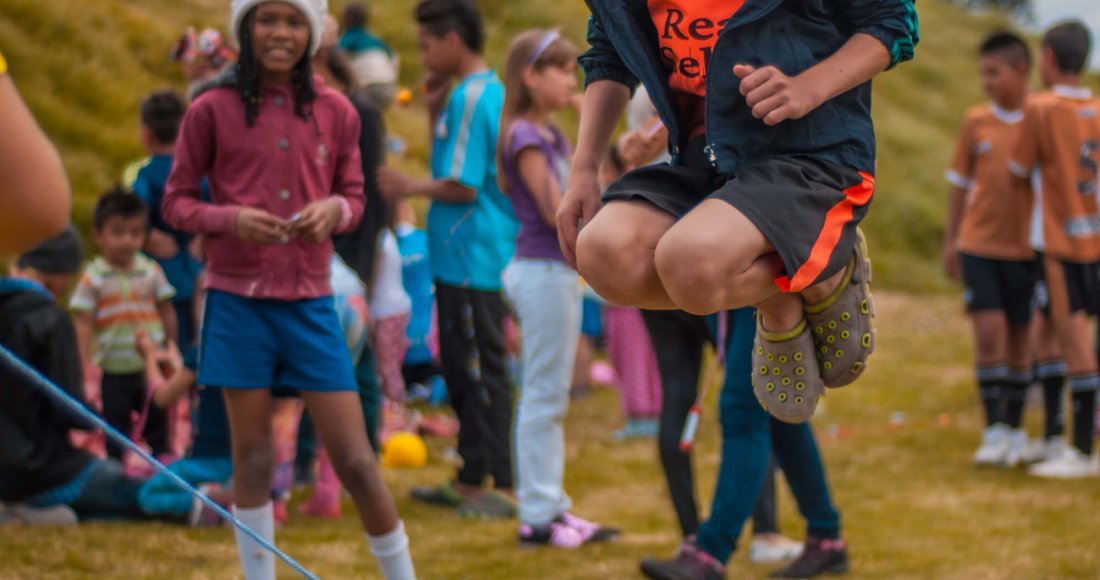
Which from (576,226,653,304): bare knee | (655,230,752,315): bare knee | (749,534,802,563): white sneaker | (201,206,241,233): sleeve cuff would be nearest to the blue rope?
(201,206,241,233): sleeve cuff

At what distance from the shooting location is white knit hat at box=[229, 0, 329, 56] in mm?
3717

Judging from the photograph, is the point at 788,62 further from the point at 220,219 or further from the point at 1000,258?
the point at 1000,258

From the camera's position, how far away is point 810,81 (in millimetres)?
2717

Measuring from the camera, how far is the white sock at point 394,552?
3.65 meters

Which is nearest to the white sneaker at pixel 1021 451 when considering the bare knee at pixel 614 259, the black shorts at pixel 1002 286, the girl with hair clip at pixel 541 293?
the black shorts at pixel 1002 286

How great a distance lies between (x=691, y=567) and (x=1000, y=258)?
348 centimetres

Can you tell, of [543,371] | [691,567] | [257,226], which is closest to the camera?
[257,226]

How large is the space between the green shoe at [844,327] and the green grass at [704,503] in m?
1.66

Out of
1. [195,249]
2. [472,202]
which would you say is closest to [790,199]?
[472,202]

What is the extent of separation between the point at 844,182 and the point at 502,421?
3.00 m

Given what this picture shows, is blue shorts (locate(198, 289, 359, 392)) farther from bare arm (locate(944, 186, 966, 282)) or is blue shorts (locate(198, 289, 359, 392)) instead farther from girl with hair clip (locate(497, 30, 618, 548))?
bare arm (locate(944, 186, 966, 282))

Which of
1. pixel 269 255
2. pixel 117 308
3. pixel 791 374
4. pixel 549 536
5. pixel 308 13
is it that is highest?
pixel 308 13

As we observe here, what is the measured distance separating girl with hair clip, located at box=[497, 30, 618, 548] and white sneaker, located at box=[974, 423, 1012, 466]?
8.89 feet

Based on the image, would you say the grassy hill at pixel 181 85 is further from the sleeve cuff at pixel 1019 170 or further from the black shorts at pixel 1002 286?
the black shorts at pixel 1002 286
